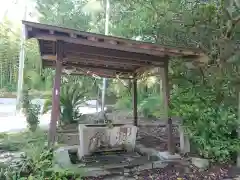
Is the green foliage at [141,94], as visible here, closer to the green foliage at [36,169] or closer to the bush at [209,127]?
the bush at [209,127]

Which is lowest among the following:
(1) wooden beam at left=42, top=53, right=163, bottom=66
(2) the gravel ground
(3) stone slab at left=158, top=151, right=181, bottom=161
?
(2) the gravel ground

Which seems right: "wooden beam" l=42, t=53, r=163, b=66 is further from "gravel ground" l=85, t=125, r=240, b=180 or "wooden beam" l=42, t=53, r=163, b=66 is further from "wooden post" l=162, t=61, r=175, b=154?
"gravel ground" l=85, t=125, r=240, b=180

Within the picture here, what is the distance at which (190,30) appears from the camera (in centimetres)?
659

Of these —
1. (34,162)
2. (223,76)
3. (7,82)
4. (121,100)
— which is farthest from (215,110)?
(7,82)

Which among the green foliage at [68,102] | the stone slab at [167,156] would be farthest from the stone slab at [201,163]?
the green foliage at [68,102]

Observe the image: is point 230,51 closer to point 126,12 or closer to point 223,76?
point 223,76

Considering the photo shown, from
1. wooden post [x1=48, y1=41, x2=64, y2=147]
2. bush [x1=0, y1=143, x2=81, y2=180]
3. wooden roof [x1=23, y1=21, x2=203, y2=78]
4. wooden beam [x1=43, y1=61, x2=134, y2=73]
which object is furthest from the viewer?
wooden beam [x1=43, y1=61, x2=134, y2=73]

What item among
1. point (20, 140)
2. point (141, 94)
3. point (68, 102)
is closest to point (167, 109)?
point (20, 140)

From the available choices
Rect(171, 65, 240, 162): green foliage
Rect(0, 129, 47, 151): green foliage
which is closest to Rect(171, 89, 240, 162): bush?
Rect(171, 65, 240, 162): green foliage

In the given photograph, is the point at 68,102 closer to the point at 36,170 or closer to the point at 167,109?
the point at 167,109

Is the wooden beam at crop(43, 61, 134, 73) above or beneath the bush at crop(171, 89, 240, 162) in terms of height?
above

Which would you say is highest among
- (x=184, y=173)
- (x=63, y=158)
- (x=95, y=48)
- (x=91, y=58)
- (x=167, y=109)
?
(x=95, y=48)

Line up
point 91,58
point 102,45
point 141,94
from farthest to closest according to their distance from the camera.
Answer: point 141,94 → point 91,58 → point 102,45

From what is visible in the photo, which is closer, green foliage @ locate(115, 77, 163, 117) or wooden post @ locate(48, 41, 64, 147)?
wooden post @ locate(48, 41, 64, 147)
